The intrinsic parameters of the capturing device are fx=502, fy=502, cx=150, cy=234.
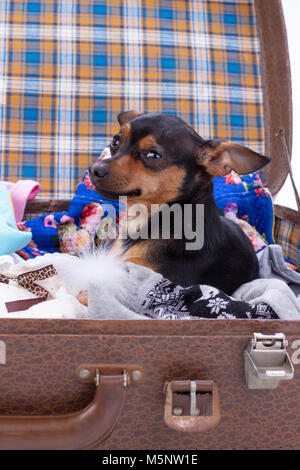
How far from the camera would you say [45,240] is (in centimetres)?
143

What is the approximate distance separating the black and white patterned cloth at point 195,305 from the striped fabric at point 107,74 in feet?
3.03

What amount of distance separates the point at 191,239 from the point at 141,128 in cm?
24

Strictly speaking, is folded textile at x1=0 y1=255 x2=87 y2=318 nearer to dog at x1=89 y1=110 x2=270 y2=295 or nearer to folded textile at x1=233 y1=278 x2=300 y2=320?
dog at x1=89 y1=110 x2=270 y2=295

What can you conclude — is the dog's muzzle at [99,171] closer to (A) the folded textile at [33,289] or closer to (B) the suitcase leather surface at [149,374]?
(A) the folded textile at [33,289]

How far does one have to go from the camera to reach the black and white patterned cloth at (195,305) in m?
0.84

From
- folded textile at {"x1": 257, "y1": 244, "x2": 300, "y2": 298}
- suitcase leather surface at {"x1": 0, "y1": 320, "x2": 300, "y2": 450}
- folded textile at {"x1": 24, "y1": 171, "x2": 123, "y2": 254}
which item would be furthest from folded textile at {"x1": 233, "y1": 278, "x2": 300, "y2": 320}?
folded textile at {"x1": 24, "y1": 171, "x2": 123, "y2": 254}

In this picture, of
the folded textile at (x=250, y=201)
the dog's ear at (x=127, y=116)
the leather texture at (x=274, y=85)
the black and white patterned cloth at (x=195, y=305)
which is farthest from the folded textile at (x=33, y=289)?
the leather texture at (x=274, y=85)

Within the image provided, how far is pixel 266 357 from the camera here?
692mm

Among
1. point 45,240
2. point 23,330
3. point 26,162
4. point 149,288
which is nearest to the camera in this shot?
point 23,330

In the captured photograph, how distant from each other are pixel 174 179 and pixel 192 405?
0.46 meters

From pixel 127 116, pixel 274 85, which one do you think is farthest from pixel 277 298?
pixel 274 85

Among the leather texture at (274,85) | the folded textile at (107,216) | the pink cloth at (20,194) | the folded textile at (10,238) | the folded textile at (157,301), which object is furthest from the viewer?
the leather texture at (274,85)

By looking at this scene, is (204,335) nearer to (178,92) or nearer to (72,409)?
(72,409)

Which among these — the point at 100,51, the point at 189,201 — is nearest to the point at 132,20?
the point at 100,51
